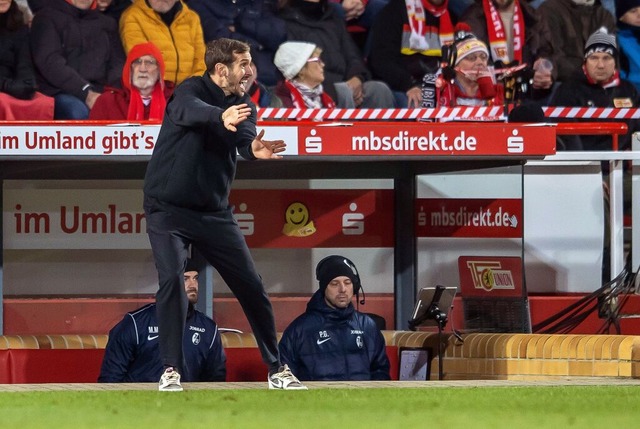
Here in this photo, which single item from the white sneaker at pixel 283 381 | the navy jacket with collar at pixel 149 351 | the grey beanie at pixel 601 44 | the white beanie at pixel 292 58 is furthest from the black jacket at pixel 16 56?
the white sneaker at pixel 283 381

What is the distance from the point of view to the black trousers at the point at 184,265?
23.8 feet

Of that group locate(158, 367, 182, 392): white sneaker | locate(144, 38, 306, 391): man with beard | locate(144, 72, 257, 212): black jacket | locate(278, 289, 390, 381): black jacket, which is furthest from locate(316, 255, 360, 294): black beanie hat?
locate(158, 367, 182, 392): white sneaker

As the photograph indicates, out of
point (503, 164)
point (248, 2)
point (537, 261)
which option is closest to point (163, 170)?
point (503, 164)

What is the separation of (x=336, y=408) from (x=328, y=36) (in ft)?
25.8

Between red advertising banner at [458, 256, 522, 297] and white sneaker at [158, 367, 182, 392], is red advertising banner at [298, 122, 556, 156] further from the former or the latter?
white sneaker at [158, 367, 182, 392]

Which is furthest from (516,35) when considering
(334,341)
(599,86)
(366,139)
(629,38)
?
(334,341)

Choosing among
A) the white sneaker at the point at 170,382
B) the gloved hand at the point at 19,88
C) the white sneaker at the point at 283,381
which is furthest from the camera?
the gloved hand at the point at 19,88

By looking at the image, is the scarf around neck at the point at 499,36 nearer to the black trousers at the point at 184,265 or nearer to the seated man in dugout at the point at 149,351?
the seated man in dugout at the point at 149,351

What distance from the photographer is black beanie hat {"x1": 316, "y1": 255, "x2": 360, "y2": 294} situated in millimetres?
9477

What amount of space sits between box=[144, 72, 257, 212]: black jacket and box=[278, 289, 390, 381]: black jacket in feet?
6.54

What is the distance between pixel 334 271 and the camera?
9.48 meters

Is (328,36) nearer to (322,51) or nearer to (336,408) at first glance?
(322,51)

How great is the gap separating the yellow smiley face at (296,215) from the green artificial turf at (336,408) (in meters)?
4.08

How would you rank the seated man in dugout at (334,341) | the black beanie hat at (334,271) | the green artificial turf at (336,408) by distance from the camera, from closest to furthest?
the green artificial turf at (336,408), the seated man in dugout at (334,341), the black beanie hat at (334,271)
